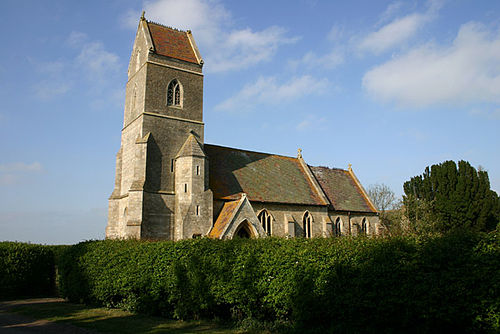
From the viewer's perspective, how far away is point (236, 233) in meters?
26.6

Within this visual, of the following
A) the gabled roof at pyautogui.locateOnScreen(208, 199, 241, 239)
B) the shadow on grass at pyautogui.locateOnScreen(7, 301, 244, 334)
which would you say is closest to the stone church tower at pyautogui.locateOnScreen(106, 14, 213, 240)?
the gabled roof at pyautogui.locateOnScreen(208, 199, 241, 239)

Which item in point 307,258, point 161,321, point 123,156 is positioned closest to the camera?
point 307,258

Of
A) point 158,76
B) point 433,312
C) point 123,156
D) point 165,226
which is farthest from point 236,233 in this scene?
point 433,312

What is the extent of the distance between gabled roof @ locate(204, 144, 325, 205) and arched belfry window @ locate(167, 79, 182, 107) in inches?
184

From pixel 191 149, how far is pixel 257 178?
7.23m

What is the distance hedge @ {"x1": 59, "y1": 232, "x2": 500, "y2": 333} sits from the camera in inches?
376

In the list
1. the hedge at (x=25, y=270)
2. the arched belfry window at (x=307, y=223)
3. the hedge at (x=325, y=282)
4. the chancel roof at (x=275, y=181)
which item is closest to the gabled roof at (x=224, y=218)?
the chancel roof at (x=275, y=181)

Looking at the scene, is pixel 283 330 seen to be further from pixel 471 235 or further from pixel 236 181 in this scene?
pixel 236 181

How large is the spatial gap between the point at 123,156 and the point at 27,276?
34.7 ft

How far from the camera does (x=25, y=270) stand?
24.8 metres

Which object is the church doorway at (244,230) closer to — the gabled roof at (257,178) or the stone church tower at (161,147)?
the stone church tower at (161,147)

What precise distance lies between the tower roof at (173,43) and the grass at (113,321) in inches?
774

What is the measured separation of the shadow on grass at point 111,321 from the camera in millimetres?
13220

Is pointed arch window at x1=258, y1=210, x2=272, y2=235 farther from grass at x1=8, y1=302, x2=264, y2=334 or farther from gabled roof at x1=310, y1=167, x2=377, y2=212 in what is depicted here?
grass at x1=8, y1=302, x2=264, y2=334
